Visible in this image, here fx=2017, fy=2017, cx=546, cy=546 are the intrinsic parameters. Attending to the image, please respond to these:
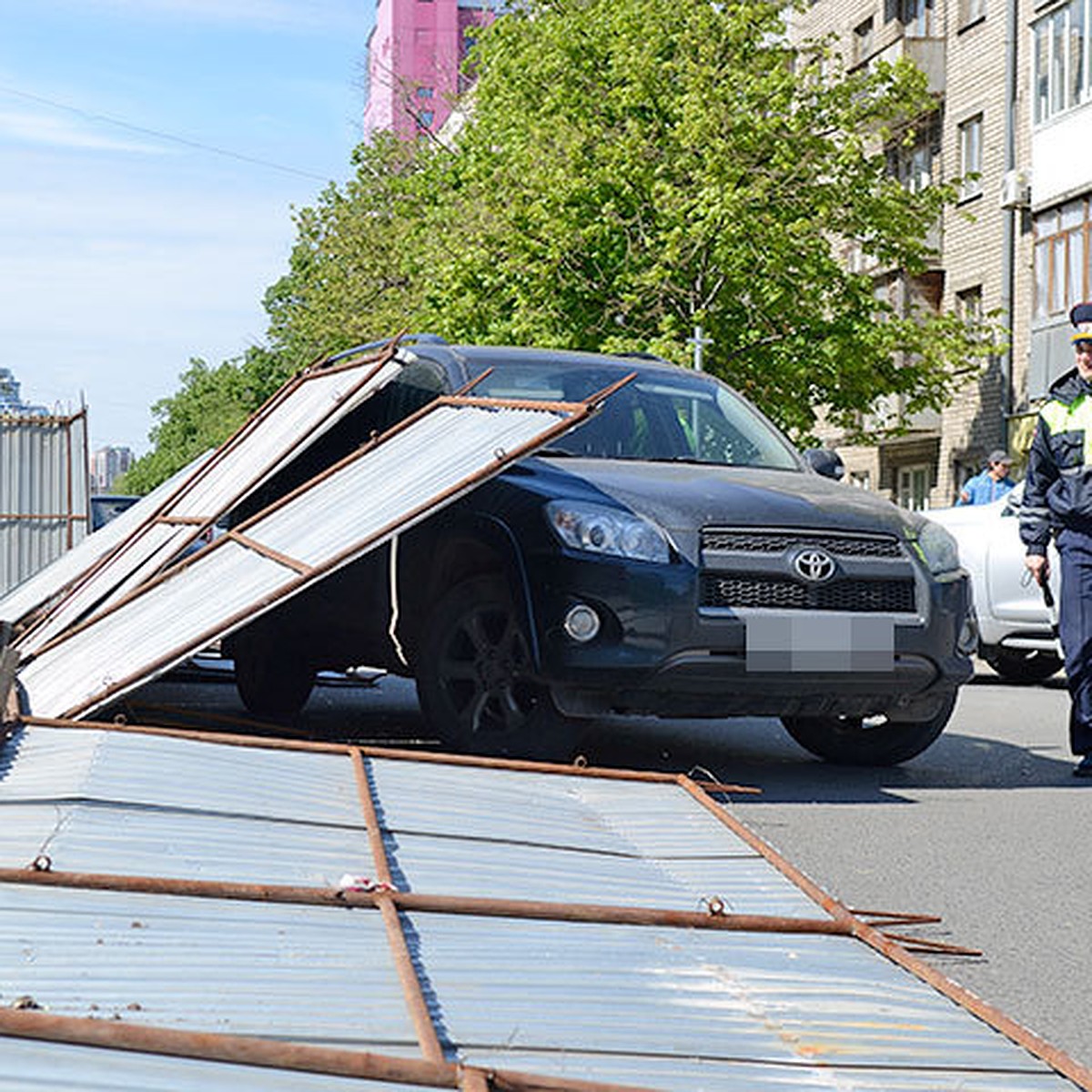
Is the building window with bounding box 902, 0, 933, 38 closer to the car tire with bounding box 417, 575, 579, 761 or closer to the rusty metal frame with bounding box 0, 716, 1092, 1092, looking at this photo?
the car tire with bounding box 417, 575, 579, 761

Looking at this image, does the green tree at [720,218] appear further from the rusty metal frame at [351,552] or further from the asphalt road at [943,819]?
the rusty metal frame at [351,552]

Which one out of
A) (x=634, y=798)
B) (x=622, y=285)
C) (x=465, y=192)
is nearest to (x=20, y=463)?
(x=634, y=798)

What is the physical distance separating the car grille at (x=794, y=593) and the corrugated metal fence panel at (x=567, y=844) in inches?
57.3

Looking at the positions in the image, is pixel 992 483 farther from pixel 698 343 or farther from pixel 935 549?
pixel 935 549

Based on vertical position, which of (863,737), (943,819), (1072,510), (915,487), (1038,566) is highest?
(915,487)

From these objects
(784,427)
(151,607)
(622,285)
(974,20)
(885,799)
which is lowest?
(885,799)

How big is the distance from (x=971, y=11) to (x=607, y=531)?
37828 millimetres

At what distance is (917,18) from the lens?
4578 centimetres

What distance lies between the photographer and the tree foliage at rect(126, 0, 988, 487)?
34.3 metres

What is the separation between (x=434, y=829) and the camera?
5105mm

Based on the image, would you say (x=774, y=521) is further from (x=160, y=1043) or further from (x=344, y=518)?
(x=160, y=1043)

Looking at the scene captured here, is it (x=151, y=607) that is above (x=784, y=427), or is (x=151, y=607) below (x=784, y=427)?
below

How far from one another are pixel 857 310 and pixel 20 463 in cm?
2041

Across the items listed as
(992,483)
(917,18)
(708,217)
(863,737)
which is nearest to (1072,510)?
(863,737)
